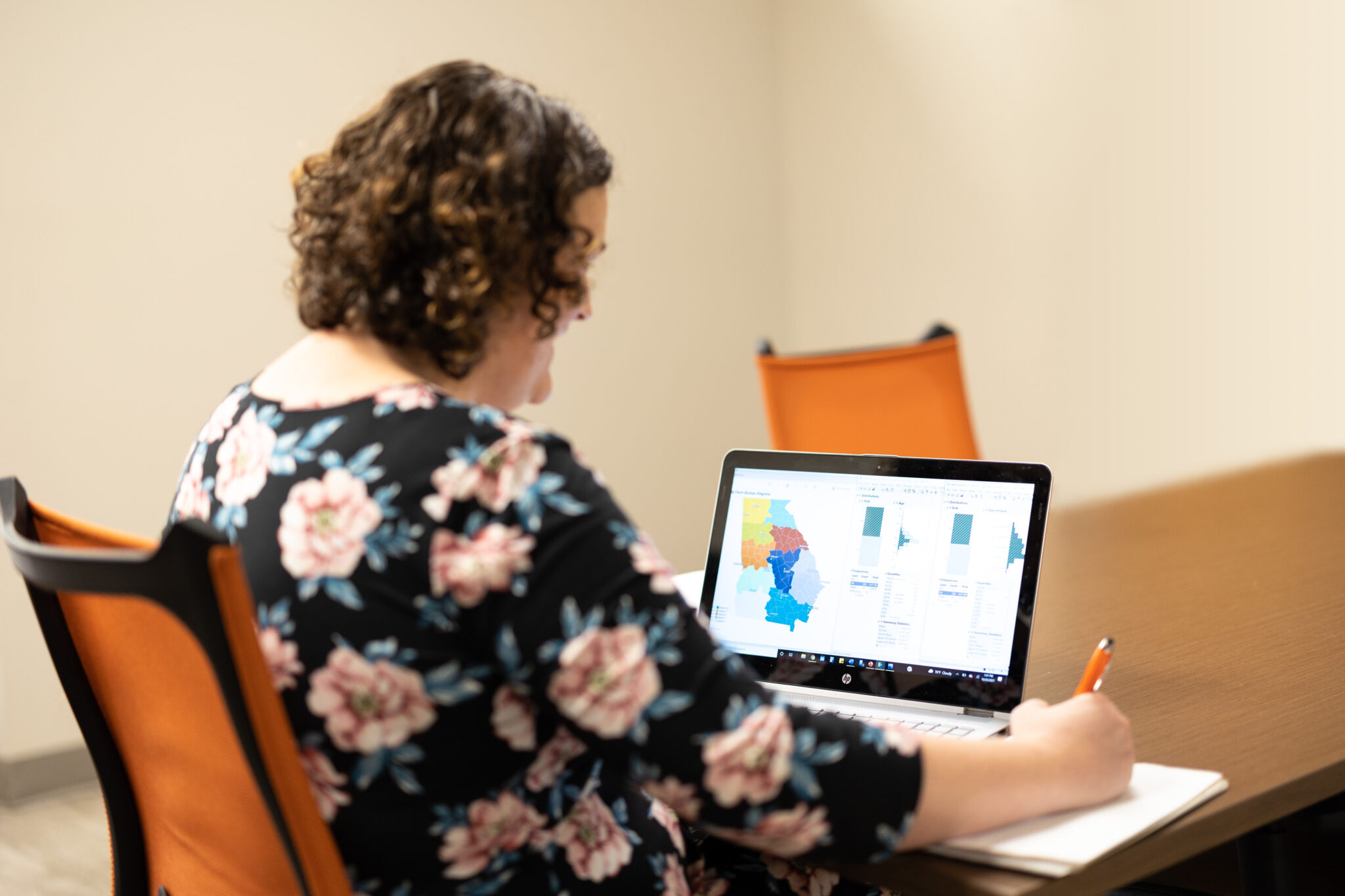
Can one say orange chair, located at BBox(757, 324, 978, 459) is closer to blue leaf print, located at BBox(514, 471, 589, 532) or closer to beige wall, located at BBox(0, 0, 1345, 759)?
beige wall, located at BBox(0, 0, 1345, 759)

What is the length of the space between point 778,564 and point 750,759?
50cm

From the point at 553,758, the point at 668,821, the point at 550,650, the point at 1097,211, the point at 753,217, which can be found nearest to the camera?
the point at 550,650

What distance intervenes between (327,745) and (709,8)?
4020 mm

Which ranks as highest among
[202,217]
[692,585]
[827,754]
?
[202,217]

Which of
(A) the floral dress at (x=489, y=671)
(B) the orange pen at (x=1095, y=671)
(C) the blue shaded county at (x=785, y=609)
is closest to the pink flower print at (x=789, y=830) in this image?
(A) the floral dress at (x=489, y=671)

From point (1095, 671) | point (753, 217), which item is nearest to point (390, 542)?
point (1095, 671)

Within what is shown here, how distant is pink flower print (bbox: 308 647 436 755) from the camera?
832mm

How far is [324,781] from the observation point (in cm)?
86

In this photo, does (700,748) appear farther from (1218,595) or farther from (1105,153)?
(1105,153)

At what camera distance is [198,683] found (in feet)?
2.66

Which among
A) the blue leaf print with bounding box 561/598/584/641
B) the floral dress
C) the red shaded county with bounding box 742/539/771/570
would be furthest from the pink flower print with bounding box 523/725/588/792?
the red shaded county with bounding box 742/539/771/570

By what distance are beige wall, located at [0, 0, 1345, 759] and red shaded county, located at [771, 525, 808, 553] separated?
6.17 feet

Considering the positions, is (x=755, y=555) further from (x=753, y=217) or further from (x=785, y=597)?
(x=753, y=217)

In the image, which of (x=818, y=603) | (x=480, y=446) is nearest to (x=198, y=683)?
(x=480, y=446)
